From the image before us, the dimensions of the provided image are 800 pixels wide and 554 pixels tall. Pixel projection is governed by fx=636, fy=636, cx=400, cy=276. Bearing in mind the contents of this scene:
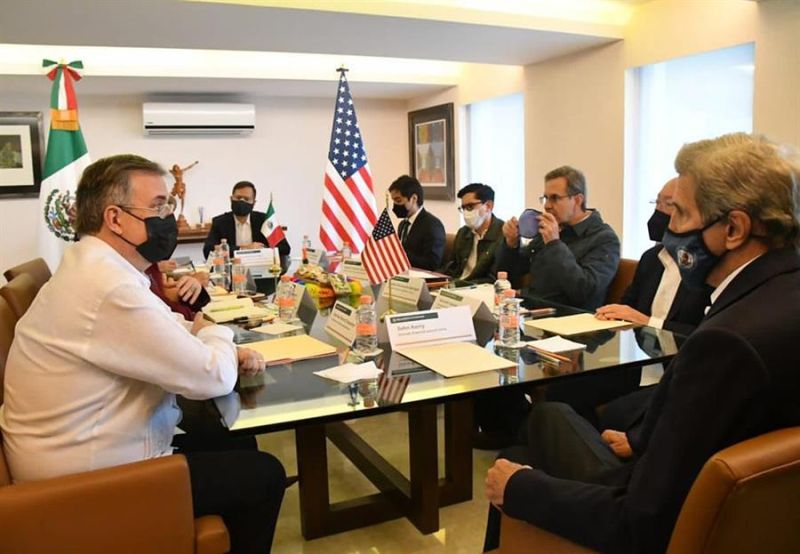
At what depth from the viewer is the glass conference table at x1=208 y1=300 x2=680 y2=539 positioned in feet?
4.89

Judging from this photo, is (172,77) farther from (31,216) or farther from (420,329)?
(420,329)

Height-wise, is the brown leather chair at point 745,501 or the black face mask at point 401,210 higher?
the black face mask at point 401,210

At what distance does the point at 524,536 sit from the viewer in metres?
1.22

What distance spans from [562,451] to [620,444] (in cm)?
23

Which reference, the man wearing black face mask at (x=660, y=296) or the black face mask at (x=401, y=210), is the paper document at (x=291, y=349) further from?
the black face mask at (x=401, y=210)

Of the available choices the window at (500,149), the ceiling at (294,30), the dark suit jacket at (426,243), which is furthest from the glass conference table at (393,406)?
the window at (500,149)

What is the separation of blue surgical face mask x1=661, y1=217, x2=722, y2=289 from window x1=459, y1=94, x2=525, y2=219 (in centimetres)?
444

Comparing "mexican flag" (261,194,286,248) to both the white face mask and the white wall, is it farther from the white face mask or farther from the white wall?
the white wall

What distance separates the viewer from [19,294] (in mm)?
2434

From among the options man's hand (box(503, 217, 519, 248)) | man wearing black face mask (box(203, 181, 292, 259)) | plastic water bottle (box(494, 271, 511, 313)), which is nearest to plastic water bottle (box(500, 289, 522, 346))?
plastic water bottle (box(494, 271, 511, 313))

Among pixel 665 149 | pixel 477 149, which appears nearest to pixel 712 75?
pixel 665 149

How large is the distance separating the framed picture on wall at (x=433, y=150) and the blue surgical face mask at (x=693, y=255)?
Result: 525cm

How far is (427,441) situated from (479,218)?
1.82 meters

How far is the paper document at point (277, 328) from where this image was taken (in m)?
2.23
